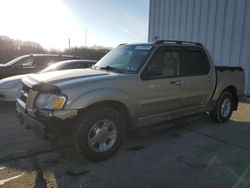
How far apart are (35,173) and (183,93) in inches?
121

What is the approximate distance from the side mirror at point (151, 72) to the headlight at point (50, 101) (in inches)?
58.2

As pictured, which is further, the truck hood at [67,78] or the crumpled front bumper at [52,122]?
the truck hood at [67,78]

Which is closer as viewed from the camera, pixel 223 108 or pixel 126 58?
pixel 126 58

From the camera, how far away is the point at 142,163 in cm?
402

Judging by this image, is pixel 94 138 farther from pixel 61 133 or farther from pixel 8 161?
pixel 8 161

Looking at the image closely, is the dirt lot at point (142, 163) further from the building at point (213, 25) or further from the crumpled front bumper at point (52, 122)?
the building at point (213, 25)

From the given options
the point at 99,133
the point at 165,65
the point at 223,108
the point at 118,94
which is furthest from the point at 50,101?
the point at 223,108

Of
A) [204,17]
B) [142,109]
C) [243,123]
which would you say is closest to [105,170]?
→ [142,109]

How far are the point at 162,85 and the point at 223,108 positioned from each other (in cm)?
250

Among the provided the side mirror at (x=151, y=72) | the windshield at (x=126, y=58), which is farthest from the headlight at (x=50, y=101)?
the side mirror at (x=151, y=72)

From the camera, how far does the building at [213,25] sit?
10344mm

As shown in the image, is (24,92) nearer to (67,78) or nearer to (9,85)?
(67,78)

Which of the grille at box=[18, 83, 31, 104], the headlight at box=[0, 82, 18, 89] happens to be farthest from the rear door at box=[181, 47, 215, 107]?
the headlight at box=[0, 82, 18, 89]

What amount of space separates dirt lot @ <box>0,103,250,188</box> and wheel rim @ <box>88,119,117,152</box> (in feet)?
0.82
